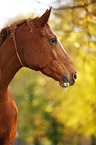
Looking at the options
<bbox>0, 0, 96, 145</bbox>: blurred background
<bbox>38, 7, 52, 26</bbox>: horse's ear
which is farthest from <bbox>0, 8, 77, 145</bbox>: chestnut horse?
<bbox>0, 0, 96, 145</bbox>: blurred background

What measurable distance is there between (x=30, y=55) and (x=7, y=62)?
266 millimetres

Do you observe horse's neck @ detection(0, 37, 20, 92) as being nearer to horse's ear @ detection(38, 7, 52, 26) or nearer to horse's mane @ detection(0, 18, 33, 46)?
horse's mane @ detection(0, 18, 33, 46)

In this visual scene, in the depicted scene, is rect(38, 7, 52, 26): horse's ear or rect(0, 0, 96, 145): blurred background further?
rect(0, 0, 96, 145): blurred background

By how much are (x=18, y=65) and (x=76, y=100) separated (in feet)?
39.3

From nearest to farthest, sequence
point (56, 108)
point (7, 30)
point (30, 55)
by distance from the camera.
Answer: point (30, 55)
point (7, 30)
point (56, 108)

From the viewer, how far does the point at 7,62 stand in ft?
8.59

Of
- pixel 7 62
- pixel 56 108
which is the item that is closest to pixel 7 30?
pixel 7 62

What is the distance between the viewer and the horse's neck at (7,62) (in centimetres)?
261

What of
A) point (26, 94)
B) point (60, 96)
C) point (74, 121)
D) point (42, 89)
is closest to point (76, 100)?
point (74, 121)

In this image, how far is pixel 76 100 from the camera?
47.0ft

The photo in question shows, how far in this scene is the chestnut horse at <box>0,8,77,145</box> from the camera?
2.55 metres

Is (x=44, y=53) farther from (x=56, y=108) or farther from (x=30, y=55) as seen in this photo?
(x=56, y=108)

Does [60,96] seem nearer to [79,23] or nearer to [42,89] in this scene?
[42,89]

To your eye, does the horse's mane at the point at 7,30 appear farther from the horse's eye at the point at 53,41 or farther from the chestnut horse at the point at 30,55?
the horse's eye at the point at 53,41
